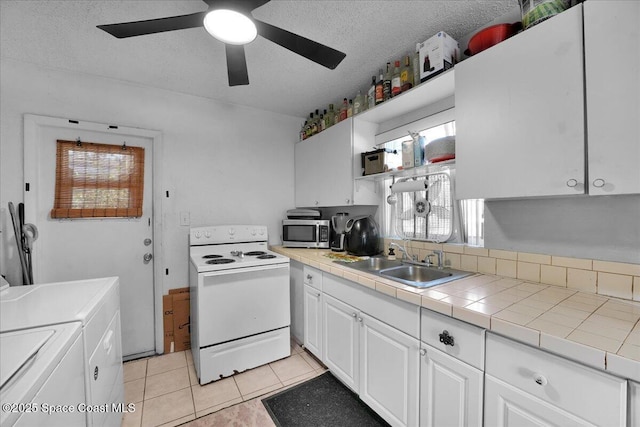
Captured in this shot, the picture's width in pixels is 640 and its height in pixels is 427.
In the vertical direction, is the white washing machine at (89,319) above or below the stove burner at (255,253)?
below

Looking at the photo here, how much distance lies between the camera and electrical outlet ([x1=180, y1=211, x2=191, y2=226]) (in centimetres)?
239

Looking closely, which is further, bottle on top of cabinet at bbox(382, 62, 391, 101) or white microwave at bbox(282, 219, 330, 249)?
white microwave at bbox(282, 219, 330, 249)

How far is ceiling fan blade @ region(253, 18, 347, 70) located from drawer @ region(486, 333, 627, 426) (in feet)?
4.61

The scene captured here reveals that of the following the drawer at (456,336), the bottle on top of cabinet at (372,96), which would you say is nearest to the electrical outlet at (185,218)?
the bottle on top of cabinet at (372,96)

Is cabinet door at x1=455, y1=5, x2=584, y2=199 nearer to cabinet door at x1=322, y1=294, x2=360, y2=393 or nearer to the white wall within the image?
cabinet door at x1=322, y1=294, x2=360, y2=393

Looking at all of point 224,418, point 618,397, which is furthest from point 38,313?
point 618,397

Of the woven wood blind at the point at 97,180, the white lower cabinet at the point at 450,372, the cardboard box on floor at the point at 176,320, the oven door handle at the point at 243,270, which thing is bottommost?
the cardboard box on floor at the point at 176,320

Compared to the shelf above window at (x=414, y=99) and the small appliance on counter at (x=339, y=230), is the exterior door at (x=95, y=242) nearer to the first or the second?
the small appliance on counter at (x=339, y=230)

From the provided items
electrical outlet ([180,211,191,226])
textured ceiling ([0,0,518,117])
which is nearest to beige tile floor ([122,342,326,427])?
electrical outlet ([180,211,191,226])

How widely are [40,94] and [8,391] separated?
2299 mm

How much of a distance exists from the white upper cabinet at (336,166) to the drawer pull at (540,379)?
150 centimetres

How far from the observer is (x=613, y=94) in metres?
0.89

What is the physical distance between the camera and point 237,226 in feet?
8.27

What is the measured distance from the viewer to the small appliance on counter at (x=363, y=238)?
2029mm
